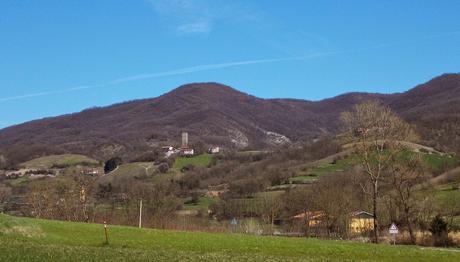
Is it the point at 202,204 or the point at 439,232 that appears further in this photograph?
the point at 202,204

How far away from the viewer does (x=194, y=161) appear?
14938 cm

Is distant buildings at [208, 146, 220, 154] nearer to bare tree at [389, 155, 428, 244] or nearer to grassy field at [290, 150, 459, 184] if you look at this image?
grassy field at [290, 150, 459, 184]

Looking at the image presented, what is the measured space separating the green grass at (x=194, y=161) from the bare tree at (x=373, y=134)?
82633 millimetres

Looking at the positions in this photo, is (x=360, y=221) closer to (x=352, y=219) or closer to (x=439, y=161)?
(x=352, y=219)

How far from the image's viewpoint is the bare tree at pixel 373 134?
58625 millimetres

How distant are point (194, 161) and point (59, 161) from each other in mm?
32124

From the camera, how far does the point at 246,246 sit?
3538 centimetres

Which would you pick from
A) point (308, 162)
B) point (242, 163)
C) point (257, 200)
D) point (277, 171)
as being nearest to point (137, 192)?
point (257, 200)

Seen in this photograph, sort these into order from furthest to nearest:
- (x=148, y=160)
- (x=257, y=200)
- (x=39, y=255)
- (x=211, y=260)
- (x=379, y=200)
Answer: (x=148, y=160) < (x=257, y=200) < (x=379, y=200) < (x=211, y=260) < (x=39, y=255)

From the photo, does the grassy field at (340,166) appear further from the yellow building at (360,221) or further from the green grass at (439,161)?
the yellow building at (360,221)

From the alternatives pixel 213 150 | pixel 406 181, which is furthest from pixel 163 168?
pixel 406 181

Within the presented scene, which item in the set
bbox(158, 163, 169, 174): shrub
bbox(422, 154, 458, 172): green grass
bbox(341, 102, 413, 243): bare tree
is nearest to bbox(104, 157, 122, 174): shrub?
bbox(158, 163, 169, 174): shrub

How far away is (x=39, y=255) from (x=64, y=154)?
14366 cm

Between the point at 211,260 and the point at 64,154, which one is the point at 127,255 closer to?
the point at 211,260
